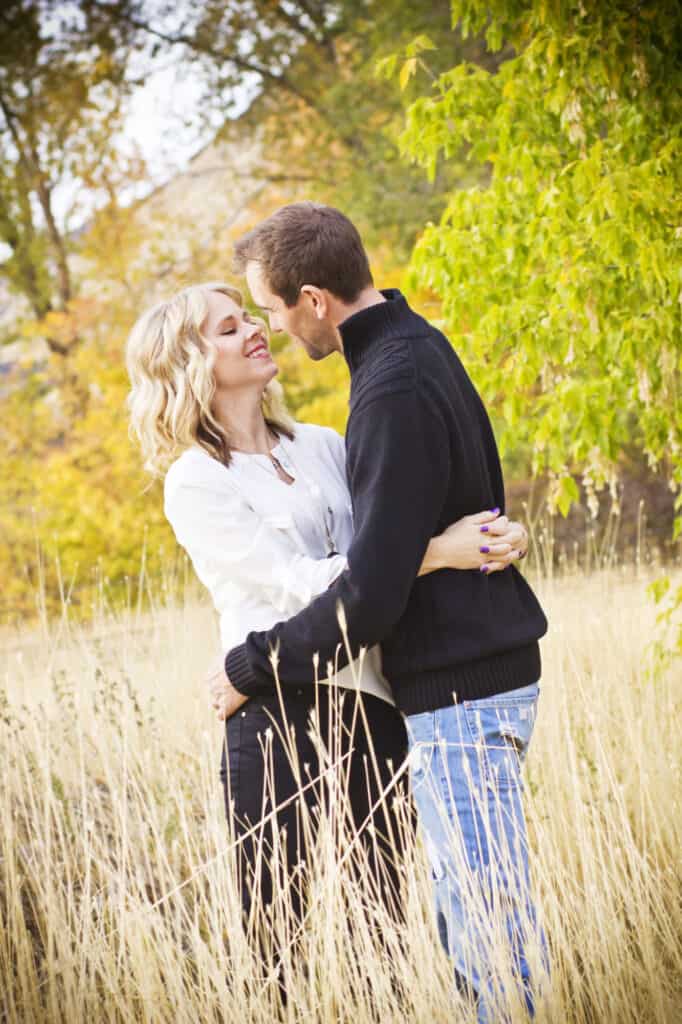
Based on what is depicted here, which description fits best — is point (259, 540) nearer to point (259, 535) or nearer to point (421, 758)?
point (259, 535)

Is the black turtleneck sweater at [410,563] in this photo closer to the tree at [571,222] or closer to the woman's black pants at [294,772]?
the woman's black pants at [294,772]

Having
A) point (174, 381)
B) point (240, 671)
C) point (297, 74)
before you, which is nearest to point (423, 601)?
point (240, 671)

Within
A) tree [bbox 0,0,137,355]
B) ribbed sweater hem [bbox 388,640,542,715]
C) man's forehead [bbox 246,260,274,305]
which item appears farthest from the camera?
tree [bbox 0,0,137,355]

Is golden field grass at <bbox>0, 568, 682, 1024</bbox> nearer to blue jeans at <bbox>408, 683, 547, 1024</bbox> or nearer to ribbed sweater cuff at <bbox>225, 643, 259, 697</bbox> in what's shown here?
blue jeans at <bbox>408, 683, 547, 1024</bbox>

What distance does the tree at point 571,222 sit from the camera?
3.22m

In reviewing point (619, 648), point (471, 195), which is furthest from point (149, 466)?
point (619, 648)

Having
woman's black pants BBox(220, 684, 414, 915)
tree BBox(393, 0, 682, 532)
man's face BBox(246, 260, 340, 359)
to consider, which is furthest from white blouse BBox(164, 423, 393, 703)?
tree BBox(393, 0, 682, 532)

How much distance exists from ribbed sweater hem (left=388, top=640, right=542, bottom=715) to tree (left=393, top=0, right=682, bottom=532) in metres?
1.41

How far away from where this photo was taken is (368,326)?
7.29 feet

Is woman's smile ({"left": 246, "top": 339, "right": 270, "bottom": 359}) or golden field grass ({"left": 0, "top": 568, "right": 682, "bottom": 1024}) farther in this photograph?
woman's smile ({"left": 246, "top": 339, "right": 270, "bottom": 359})

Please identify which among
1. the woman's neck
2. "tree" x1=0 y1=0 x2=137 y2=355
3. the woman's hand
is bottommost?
the woman's hand

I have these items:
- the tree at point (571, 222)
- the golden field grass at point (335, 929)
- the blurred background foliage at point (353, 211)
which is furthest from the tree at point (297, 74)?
the golden field grass at point (335, 929)

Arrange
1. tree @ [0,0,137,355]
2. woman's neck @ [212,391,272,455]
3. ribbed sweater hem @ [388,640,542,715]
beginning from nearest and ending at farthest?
ribbed sweater hem @ [388,640,542,715] → woman's neck @ [212,391,272,455] → tree @ [0,0,137,355]

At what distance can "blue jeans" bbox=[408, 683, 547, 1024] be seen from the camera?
211 cm
